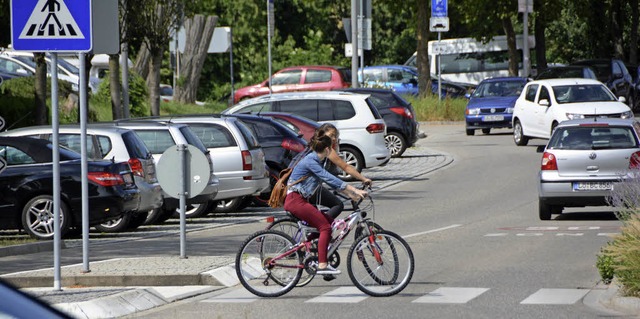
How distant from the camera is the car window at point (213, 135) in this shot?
21594mm

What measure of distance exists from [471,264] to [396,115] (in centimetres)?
1757

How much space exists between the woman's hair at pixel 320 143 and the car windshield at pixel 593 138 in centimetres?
802

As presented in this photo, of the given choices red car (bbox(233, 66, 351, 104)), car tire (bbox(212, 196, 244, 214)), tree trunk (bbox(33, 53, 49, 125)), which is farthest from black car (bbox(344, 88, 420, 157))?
red car (bbox(233, 66, 351, 104))

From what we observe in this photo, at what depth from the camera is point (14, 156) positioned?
18.4 metres

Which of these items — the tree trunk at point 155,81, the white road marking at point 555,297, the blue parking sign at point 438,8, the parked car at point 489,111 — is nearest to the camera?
the white road marking at point 555,297

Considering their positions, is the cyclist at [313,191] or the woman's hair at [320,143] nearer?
the cyclist at [313,191]

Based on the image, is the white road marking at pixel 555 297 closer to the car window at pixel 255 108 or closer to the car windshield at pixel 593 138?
the car windshield at pixel 593 138

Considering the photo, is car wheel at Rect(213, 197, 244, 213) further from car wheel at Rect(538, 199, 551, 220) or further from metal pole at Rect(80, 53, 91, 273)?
metal pole at Rect(80, 53, 91, 273)

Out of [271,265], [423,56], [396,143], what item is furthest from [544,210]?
[423,56]

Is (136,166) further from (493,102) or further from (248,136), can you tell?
(493,102)

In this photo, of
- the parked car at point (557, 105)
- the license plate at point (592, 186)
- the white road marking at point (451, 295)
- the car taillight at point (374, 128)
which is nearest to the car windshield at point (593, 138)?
the license plate at point (592, 186)

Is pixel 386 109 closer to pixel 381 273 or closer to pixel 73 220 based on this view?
pixel 73 220

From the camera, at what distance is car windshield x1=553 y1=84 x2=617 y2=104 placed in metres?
33.7

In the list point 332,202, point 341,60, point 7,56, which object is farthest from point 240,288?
point 341,60
